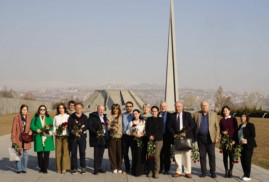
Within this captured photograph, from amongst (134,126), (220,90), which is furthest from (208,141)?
(220,90)

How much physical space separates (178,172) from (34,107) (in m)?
51.8

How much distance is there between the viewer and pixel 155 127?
792 centimetres

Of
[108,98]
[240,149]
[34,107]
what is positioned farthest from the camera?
[108,98]

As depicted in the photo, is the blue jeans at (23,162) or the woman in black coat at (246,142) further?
the blue jeans at (23,162)

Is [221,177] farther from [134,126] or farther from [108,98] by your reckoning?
[108,98]

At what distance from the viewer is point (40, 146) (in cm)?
821

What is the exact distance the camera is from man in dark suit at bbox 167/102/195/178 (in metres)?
7.91

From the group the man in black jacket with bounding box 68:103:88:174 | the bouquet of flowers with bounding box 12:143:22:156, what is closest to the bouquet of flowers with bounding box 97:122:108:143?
the man in black jacket with bounding box 68:103:88:174

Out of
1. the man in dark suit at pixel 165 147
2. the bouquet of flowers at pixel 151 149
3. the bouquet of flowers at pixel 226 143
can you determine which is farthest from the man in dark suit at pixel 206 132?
the bouquet of flowers at pixel 151 149

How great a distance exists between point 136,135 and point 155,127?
41 centimetres

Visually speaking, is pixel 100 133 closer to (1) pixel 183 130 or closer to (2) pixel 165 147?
(2) pixel 165 147

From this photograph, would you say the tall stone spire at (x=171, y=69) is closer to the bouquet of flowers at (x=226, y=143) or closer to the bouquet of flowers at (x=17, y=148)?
the bouquet of flowers at (x=226, y=143)

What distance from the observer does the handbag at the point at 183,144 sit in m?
7.81

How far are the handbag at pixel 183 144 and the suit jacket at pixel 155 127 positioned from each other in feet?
1.12
